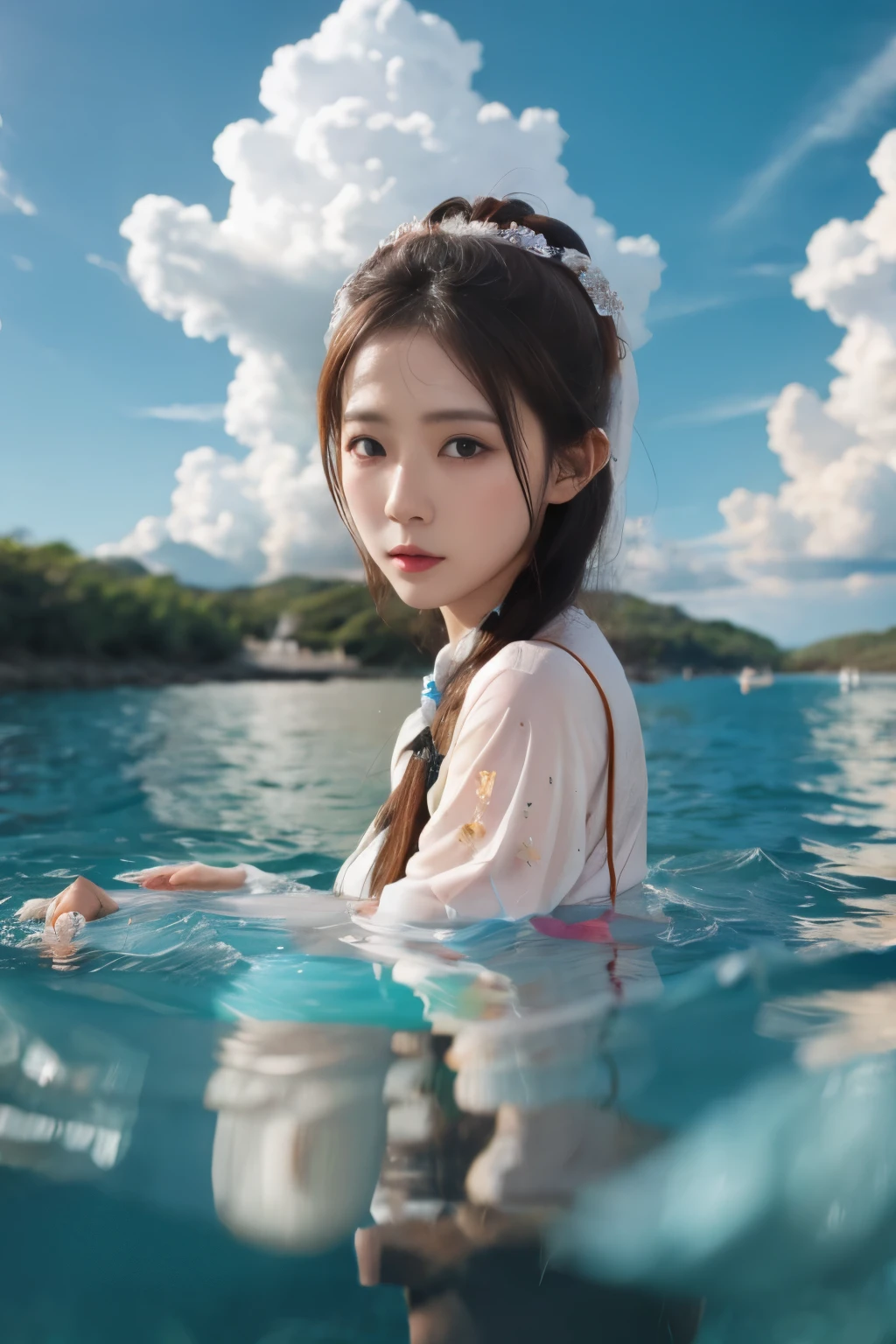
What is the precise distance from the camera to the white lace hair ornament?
1.37 metres

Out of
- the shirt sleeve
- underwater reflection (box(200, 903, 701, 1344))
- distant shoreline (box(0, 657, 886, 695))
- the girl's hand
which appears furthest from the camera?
distant shoreline (box(0, 657, 886, 695))

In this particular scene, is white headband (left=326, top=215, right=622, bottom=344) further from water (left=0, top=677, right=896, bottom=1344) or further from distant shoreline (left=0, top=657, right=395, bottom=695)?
distant shoreline (left=0, top=657, right=395, bottom=695)

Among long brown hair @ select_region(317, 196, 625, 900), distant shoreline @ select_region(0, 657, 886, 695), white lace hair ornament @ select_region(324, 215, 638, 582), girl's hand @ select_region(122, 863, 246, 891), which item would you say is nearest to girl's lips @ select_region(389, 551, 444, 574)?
long brown hair @ select_region(317, 196, 625, 900)

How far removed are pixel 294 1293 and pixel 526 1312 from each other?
18 centimetres

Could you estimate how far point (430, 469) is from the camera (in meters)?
1.24

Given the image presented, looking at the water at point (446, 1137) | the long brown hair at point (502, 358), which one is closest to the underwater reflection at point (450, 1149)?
the water at point (446, 1137)

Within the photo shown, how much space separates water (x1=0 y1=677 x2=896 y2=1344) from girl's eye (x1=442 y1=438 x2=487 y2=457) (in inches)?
21.9

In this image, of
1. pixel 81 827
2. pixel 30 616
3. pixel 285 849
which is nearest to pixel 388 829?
pixel 285 849

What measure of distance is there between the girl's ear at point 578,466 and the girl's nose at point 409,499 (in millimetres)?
181

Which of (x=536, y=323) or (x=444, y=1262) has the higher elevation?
(x=536, y=323)

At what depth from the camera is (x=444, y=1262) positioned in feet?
2.66

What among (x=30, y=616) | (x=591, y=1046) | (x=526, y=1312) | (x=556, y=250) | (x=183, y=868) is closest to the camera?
(x=526, y=1312)

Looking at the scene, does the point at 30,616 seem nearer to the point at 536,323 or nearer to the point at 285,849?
the point at 285,849

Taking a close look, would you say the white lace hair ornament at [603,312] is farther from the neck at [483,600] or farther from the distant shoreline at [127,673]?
the distant shoreline at [127,673]
